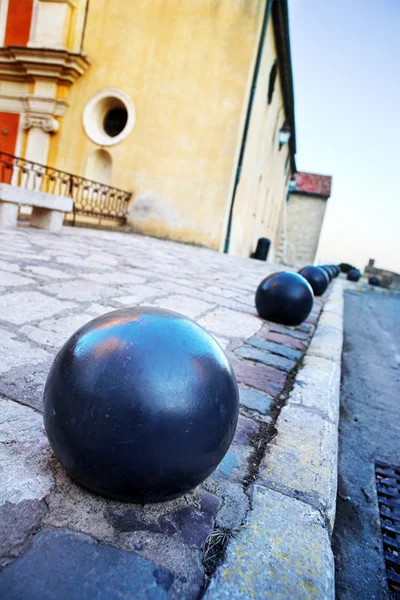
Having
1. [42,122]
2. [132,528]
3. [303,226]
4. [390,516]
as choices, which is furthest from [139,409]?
[303,226]

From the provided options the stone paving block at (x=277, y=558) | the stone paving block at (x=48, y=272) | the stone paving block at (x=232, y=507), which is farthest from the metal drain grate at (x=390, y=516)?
the stone paving block at (x=48, y=272)

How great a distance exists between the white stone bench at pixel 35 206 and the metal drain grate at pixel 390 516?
22.7 ft

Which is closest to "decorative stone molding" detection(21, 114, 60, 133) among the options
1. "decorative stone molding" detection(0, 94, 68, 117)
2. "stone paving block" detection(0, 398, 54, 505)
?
"decorative stone molding" detection(0, 94, 68, 117)

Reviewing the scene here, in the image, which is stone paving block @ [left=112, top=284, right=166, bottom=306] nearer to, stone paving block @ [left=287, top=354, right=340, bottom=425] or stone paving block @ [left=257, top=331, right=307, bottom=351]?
stone paving block @ [left=257, top=331, right=307, bottom=351]

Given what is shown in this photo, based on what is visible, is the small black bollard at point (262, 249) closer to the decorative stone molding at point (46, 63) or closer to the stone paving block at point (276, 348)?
the decorative stone molding at point (46, 63)

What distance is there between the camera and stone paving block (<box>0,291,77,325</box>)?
8.39 ft

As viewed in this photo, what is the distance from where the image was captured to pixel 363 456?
2.35m

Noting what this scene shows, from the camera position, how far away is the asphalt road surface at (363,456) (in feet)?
4.85

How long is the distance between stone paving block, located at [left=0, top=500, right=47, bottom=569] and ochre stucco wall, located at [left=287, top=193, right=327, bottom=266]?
113 ft

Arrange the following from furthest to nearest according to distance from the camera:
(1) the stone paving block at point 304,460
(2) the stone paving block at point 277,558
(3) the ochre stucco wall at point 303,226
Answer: (3) the ochre stucco wall at point 303,226 → (1) the stone paving block at point 304,460 → (2) the stone paving block at point 277,558

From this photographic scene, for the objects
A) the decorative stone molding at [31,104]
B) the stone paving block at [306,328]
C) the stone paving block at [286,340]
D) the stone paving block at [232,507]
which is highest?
the decorative stone molding at [31,104]

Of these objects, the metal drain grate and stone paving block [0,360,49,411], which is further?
stone paving block [0,360,49,411]

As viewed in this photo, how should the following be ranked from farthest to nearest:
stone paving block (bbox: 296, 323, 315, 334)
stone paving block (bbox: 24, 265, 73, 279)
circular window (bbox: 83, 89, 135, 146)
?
circular window (bbox: 83, 89, 135, 146) < stone paving block (bbox: 296, 323, 315, 334) < stone paving block (bbox: 24, 265, 73, 279)

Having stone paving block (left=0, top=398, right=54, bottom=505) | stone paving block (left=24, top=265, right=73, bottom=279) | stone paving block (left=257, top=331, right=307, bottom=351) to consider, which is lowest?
stone paving block (left=0, top=398, right=54, bottom=505)
